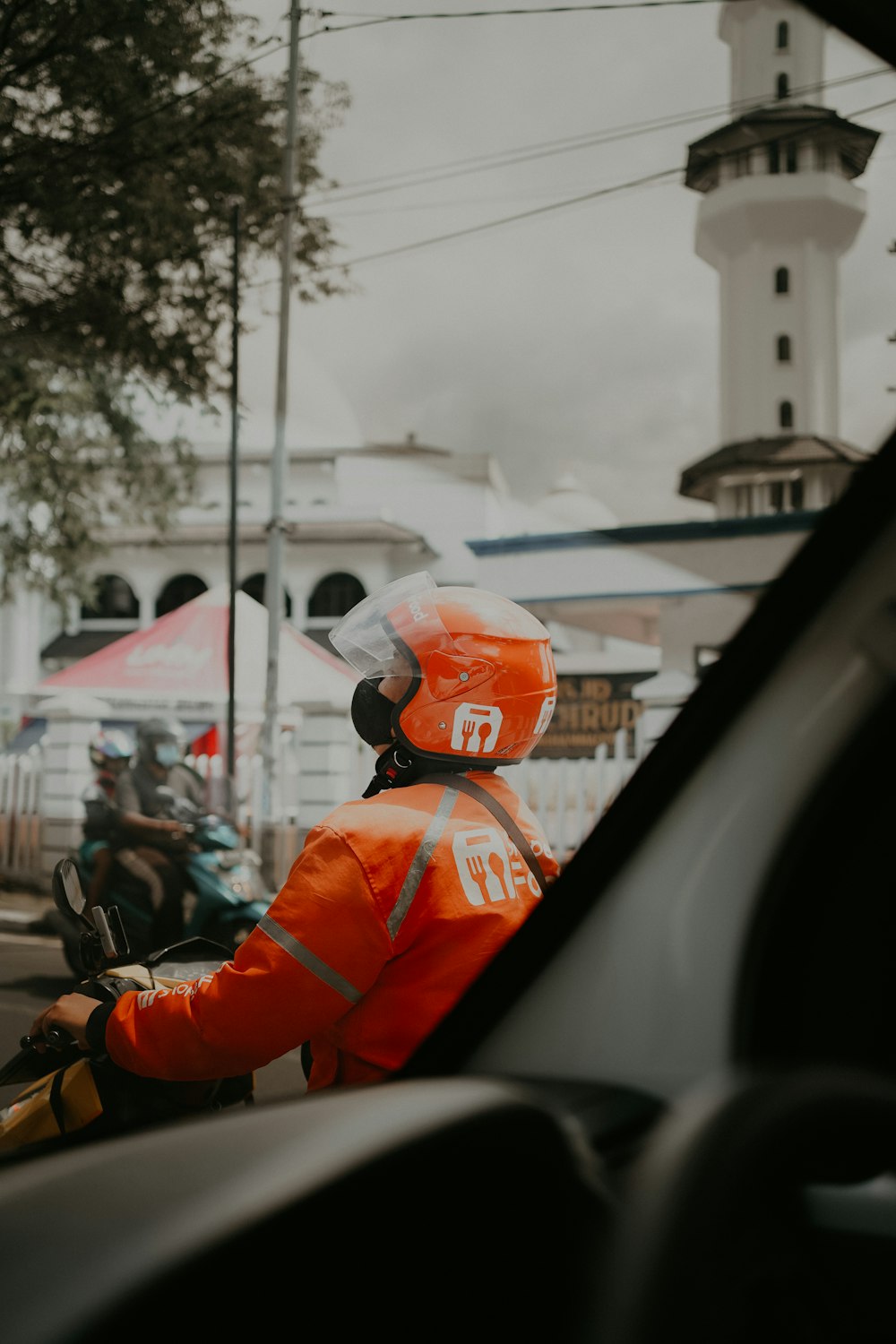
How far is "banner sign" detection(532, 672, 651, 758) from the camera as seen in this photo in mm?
1344

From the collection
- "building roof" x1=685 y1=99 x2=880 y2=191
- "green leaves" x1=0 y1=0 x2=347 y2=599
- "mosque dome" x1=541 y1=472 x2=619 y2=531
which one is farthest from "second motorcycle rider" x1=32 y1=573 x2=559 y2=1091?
"building roof" x1=685 y1=99 x2=880 y2=191

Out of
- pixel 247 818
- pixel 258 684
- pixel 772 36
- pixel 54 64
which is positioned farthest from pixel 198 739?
pixel 772 36

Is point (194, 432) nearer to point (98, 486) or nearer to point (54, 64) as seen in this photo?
point (98, 486)

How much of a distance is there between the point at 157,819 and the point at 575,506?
28.0 inches

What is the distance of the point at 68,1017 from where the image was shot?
3.81 ft

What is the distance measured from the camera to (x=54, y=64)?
1011 mm

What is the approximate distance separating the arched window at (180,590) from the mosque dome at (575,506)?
15.8 inches

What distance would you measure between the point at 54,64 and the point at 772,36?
0.61m

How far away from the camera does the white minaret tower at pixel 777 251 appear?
3.57 ft

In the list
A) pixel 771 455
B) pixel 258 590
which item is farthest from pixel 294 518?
pixel 771 455

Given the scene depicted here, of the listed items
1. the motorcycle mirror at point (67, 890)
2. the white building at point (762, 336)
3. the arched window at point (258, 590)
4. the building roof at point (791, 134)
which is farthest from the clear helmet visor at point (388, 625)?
the building roof at point (791, 134)

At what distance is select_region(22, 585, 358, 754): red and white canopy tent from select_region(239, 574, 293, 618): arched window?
0.01 meters

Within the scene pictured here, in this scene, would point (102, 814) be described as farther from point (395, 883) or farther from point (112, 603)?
point (395, 883)

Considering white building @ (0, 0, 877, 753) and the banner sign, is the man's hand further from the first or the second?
the banner sign
